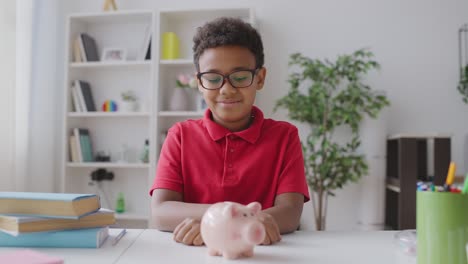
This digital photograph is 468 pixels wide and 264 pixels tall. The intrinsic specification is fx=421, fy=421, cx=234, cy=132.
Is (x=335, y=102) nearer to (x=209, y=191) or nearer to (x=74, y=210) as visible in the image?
(x=209, y=191)

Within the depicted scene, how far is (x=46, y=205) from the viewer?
830 millimetres

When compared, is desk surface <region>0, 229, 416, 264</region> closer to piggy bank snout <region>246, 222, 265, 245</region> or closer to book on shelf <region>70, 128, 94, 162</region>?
piggy bank snout <region>246, 222, 265, 245</region>

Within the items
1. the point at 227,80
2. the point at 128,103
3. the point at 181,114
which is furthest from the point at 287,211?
the point at 128,103

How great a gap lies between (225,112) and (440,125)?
96.0 inches

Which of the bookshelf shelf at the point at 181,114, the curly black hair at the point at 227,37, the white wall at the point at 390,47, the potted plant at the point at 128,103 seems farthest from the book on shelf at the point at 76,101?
the curly black hair at the point at 227,37

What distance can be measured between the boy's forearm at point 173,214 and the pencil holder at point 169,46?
217cm

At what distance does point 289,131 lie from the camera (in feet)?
4.35

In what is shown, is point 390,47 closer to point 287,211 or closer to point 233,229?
point 287,211

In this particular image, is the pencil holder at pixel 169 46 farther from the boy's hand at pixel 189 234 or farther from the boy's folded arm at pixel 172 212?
the boy's hand at pixel 189 234

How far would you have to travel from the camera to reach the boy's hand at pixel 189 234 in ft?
2.72

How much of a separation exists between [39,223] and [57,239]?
47mm

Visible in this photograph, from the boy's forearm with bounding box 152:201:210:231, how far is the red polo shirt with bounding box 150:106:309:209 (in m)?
0.13

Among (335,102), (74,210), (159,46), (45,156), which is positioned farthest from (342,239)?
(45,156)

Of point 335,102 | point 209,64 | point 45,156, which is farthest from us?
point 45,156
